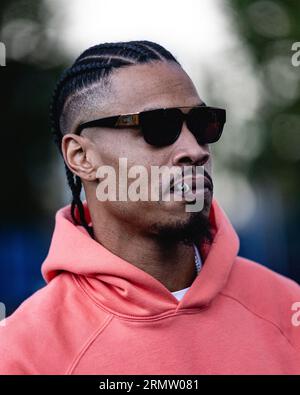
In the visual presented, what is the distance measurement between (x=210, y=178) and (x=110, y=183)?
50cm

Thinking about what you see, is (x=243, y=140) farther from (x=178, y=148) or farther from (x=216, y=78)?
(x=178, y=148)

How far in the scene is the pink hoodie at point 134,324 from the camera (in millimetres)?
2754

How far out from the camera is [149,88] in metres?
3.10

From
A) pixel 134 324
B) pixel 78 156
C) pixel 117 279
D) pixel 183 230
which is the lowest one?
pixel 134 324

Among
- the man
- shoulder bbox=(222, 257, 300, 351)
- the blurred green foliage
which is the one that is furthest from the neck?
the blurred green foliage

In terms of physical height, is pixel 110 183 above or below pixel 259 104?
below

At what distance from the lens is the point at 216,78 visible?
11453 millimetres

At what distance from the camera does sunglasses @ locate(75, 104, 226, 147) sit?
3043 mm

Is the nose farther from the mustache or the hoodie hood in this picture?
the hoodie hood

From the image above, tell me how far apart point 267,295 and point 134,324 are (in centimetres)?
83

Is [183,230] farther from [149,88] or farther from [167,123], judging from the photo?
[149,88]

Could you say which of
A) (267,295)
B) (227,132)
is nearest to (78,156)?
(267,295)

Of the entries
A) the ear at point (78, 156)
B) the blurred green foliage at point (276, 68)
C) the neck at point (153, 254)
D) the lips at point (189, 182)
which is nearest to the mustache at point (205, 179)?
the lips at point (189, 182)
